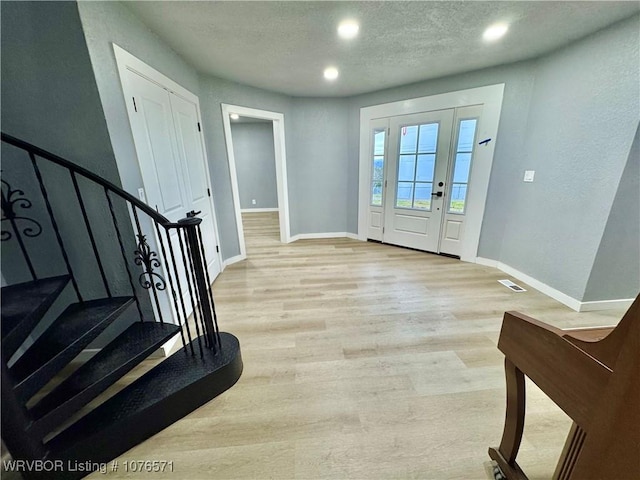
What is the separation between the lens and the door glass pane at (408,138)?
3.50 metres

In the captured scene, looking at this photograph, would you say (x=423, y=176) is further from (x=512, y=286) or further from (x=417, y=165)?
(x=512, y=286)

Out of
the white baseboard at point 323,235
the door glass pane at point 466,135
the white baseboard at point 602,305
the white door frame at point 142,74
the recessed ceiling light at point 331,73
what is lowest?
the white baseboard at point 602,305

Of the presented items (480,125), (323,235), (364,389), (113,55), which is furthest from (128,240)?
(480,125)

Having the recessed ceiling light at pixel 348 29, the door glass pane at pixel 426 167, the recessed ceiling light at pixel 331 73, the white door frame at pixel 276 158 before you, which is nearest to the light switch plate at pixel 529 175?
the door glass pane at pixel 426 167

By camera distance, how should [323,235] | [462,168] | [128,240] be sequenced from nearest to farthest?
1. [128,240]
2. [462,168]
3. [323,235]

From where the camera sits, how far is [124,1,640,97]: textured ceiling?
170 centimetres

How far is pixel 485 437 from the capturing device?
1250 mm

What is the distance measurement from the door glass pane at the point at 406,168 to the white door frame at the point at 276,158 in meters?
1.83

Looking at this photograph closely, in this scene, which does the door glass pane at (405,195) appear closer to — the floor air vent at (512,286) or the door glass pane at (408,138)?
the door glass pane at (408,138)

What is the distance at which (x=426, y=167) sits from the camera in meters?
3.49

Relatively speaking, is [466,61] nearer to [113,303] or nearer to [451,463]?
[451,463]

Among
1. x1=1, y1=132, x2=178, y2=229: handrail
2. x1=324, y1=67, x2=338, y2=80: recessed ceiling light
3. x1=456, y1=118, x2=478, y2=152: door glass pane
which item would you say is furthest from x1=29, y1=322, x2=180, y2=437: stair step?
x1=456, y1=118, x2=478, y2=152: door glass pane

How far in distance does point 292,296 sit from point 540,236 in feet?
8.98

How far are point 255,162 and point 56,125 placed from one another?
569 centimetres
